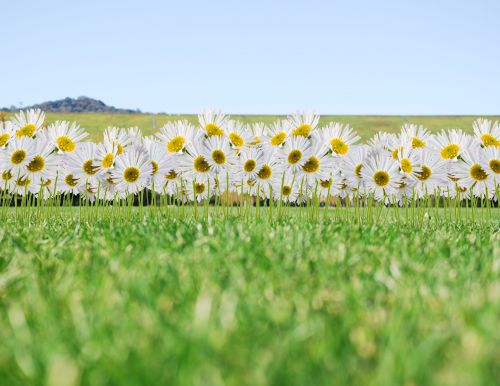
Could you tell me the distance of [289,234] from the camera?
378cm

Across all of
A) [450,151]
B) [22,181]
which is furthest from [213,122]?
[450,151]

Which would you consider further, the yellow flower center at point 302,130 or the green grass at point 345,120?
the green grass at point 345,120

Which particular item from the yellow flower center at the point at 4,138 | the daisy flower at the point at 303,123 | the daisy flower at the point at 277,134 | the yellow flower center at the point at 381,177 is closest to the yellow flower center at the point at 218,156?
the daisy flower at the point at 277,134

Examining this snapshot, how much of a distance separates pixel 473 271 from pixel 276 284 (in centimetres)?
108

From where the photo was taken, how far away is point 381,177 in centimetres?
536

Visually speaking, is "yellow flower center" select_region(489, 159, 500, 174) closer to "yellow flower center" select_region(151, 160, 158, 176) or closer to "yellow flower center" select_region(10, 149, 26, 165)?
"yellow flower center" select_region(151, 160, 158, 176)

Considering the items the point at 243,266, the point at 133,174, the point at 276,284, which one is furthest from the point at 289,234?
the point at 133,174

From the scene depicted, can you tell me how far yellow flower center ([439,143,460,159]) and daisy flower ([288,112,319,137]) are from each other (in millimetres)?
1282

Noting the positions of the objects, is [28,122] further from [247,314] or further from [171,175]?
A: [247,314]

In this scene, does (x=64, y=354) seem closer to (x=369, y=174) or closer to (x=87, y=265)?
(x=87, y=265)

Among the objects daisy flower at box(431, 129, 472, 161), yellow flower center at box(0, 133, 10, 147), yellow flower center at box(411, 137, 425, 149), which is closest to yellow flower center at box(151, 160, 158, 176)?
yellow flower center at box(0, 133, 10, 147)

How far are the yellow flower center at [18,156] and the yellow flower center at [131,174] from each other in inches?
38.3

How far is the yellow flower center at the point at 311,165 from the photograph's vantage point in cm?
528

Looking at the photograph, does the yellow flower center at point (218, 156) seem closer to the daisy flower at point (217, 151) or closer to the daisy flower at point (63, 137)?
the daisy flower at point (217, 151)
